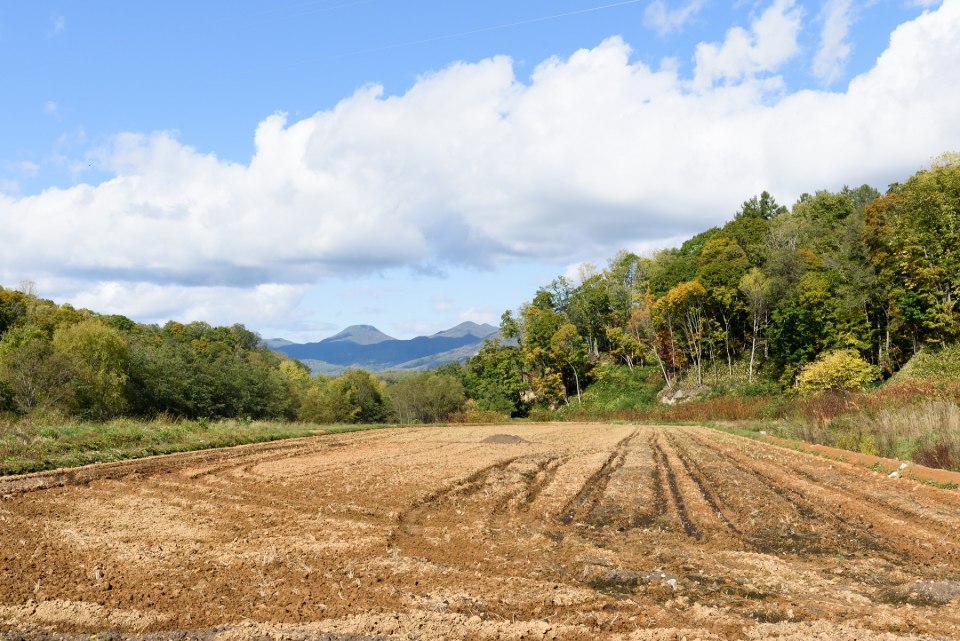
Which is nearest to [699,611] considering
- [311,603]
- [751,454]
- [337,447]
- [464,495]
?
[311,603]

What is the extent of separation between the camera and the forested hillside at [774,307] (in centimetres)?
3253

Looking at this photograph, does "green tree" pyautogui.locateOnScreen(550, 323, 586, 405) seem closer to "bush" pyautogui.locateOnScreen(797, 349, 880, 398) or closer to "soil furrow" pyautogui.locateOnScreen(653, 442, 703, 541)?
"bush" pyautogui.locateOnScreen(797, 349, 880, 398)

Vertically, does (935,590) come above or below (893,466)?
above

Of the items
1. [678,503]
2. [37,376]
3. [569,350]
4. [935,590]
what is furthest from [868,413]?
[569,350]

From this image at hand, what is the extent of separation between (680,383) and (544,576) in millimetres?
47883

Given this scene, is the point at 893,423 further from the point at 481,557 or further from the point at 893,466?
the point at 481,557

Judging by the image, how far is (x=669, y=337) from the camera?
54.8 m

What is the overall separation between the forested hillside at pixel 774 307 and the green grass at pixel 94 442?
28.9 metres

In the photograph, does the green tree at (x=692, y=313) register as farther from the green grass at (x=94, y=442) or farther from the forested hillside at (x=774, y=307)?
the green grass at (x=94, y=442)

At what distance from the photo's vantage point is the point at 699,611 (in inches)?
182

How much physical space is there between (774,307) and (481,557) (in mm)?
48360

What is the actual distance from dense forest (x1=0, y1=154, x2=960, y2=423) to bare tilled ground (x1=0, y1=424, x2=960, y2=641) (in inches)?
731

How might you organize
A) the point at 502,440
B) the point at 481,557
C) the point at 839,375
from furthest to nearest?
the point at 839,375 < the point at 502,440 < the point at 481,557

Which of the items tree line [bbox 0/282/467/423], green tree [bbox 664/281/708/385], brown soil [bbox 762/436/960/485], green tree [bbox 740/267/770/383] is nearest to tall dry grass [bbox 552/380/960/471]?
brown soil [bbox 762/436/960/485]
